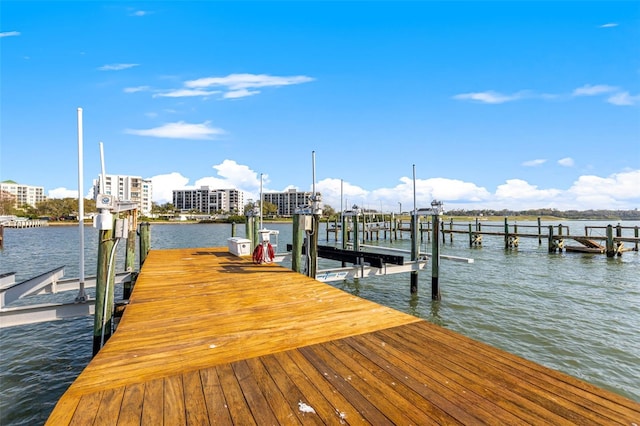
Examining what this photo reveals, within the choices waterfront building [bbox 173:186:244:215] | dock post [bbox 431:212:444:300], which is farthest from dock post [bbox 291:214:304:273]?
waterfront building [bbox 173:186:244:215]

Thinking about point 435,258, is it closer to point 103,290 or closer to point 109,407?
point 103,290

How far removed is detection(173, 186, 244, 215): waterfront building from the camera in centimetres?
15938

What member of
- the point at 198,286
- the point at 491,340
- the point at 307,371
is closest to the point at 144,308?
the point at 198,286

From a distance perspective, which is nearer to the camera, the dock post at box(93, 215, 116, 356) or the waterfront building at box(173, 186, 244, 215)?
the dock post at box(93, 215, 116, 356)

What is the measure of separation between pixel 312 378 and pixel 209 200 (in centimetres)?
16732

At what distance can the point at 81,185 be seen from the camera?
6.68 m

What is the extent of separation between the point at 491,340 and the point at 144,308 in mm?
8373

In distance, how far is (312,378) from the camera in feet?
10.1

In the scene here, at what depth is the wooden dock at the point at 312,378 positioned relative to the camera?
98.7 inches

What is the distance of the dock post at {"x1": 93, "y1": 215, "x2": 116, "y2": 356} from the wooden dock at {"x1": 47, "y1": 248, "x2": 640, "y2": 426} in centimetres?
115

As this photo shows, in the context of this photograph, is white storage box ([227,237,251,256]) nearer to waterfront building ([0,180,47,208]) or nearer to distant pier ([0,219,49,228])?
distant pier ([0,219,49,228])

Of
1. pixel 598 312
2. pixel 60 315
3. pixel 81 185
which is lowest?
pixel 598 312

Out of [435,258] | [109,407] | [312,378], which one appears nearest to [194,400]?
[109,407]

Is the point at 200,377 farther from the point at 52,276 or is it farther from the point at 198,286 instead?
the point at 52,276
